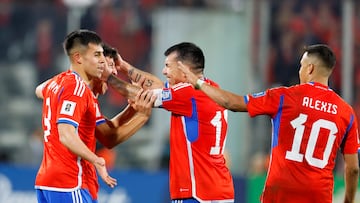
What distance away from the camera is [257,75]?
1316cm

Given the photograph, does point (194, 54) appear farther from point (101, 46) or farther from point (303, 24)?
point (303, 24)

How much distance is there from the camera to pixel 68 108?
25.5 feet

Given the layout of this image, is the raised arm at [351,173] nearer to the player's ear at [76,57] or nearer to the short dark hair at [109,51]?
the short dark hair at [109,51]

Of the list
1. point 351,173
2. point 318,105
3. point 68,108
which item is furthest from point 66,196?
point 351,173

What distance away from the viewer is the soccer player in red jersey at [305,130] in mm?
8016

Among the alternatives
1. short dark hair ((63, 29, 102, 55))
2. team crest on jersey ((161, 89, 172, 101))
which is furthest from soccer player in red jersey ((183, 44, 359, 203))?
short dark hair ((63, 29, 102, 55))

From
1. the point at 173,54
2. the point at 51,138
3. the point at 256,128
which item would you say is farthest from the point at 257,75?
the point at 51,138

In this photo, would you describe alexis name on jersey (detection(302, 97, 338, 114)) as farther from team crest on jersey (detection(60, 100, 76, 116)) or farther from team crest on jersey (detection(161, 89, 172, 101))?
team crest on jersey (detection(60, 100, 76, 116))

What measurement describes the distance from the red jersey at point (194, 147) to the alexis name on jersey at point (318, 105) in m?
0.83

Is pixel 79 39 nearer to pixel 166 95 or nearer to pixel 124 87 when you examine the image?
pixel 124 87

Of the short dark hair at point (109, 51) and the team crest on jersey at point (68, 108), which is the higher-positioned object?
the short dark hair at point (109, 51)

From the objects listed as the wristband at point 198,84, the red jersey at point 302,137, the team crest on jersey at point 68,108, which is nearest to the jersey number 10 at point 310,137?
the red jersey at point 302,137

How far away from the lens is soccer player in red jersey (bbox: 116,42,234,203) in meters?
8.29

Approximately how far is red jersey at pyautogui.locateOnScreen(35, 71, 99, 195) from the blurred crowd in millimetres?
5468
